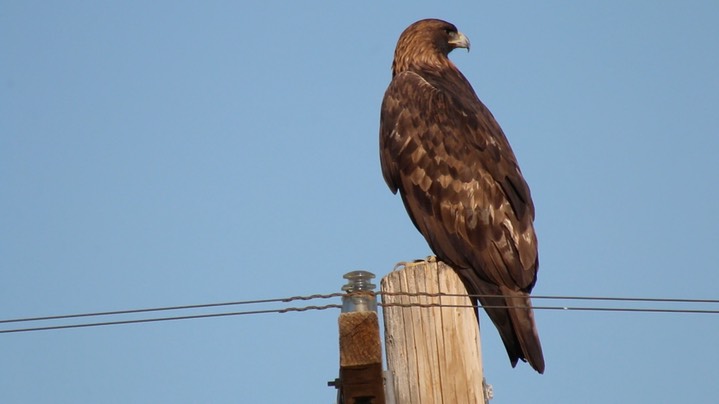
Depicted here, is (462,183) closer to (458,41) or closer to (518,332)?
(518,332)

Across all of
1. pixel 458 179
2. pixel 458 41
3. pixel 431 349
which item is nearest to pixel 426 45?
pixel 458 41

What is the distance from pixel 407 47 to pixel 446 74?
18.1 inches

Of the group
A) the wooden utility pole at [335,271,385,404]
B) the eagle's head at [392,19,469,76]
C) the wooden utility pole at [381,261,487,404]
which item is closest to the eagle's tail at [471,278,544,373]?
the wooden utility pole at [381,261,487,404]

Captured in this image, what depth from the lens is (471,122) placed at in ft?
28.1

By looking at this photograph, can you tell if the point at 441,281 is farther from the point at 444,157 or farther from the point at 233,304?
the point at 444,157

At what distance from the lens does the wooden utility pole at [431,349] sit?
5234 mm

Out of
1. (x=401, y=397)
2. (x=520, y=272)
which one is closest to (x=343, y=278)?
(x=401, y=397)

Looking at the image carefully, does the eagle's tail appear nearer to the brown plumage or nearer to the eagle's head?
the brown plumage

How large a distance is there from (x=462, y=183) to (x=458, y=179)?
0.22 feet

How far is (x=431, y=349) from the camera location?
5.31 m

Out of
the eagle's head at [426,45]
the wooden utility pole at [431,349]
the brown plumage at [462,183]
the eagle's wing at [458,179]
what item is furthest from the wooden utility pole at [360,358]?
the eagle's head at [426,45]

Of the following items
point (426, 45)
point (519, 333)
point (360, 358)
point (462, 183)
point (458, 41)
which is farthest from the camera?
point (458, 41)

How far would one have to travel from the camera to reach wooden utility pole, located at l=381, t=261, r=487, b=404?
17.2ft

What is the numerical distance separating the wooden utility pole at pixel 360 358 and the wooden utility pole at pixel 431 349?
36 cm
